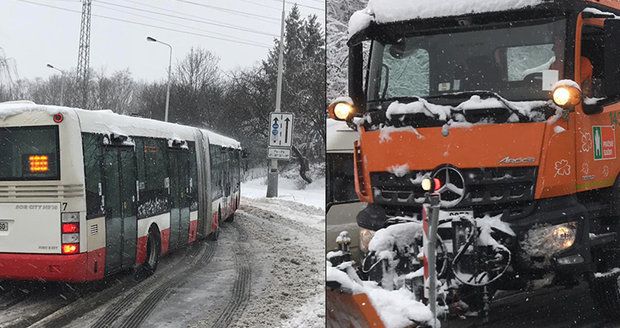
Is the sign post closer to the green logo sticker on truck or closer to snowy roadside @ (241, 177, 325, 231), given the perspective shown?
snowy roadside @ (241, 177, 325, 231)

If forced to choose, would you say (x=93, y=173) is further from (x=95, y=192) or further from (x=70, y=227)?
(x=70, y=227)

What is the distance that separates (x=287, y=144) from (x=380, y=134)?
89 cm

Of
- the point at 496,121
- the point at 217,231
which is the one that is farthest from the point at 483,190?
the point at 217,231

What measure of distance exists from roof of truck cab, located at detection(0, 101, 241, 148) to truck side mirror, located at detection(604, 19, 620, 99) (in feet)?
5.16

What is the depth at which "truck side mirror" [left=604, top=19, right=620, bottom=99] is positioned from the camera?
2.66 meters

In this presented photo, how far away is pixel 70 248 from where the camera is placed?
11.8 ft

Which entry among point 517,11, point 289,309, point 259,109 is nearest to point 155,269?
point 289,309

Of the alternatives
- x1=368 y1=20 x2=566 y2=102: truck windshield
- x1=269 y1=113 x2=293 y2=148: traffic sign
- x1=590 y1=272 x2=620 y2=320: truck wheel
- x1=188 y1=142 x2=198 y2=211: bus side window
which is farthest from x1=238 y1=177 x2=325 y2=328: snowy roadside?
x1=590 y1=272 x2=620 y2=320: truck wheel

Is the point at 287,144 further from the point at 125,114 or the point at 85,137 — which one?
the point at 85,137

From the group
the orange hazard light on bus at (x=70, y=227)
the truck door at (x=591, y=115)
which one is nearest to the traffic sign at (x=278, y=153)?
the truck door at (x=591, y=115)

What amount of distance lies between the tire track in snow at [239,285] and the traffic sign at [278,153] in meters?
1.17

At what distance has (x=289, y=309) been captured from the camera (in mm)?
2535

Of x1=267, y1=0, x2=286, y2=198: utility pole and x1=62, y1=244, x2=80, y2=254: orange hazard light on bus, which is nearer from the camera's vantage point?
x1=267, y1=0, x2=286, y2=198: utility pole

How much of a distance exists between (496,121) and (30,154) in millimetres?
2275
